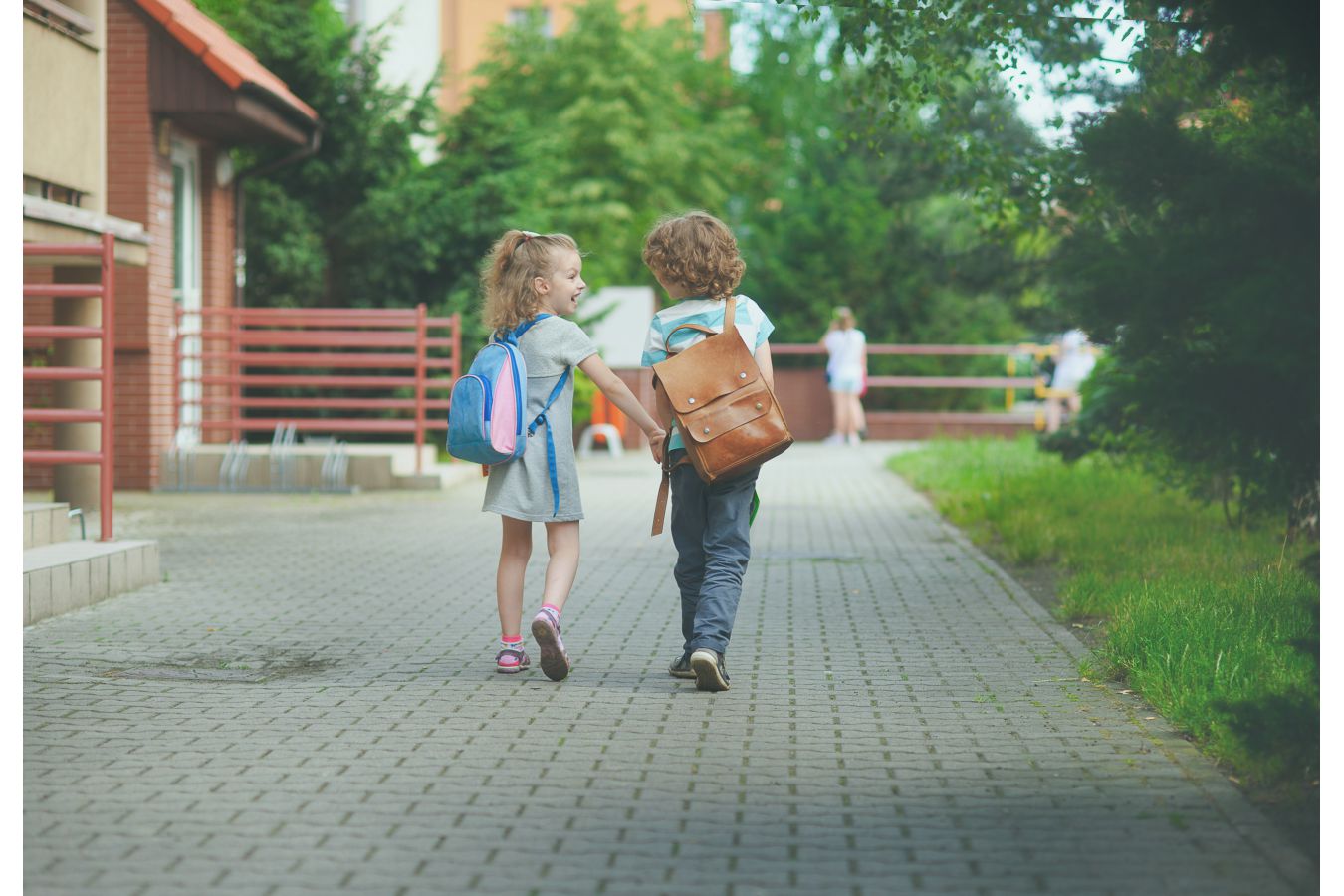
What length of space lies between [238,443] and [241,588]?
8.40 meters

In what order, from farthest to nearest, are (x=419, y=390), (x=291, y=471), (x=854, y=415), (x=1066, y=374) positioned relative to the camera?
(x=854, y=415)
(x=1066, y=374)
(x=419, y=390)
(x=291, y=471)

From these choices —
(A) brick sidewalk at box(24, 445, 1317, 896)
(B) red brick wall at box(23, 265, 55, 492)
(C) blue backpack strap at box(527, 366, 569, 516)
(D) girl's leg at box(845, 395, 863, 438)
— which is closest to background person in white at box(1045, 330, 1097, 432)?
(D) girl's leg at box(845, 395, 863, 438)

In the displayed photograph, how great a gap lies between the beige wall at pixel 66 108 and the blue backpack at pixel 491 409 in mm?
6066

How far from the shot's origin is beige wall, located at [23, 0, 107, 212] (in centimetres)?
1137

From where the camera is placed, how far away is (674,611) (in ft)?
28.5

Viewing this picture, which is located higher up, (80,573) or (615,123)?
(615,123)

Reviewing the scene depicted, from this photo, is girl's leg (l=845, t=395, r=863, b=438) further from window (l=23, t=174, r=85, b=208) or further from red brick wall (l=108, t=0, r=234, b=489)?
window (l=23, t=174, r=85, b=208)

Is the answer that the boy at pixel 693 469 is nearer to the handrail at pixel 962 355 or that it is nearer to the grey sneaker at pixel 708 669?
the grey sneaker at pixel 708 669

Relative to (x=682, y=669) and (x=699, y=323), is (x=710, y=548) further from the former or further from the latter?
(x=699, y=323)

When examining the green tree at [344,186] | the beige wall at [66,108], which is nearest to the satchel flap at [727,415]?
the beige wall at [66,108]

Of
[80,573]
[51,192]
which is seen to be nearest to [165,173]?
[51,192]

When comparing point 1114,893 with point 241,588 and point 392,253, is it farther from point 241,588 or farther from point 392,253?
point 392,253

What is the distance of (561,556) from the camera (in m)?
6.76

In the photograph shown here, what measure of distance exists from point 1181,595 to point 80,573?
5.36m
